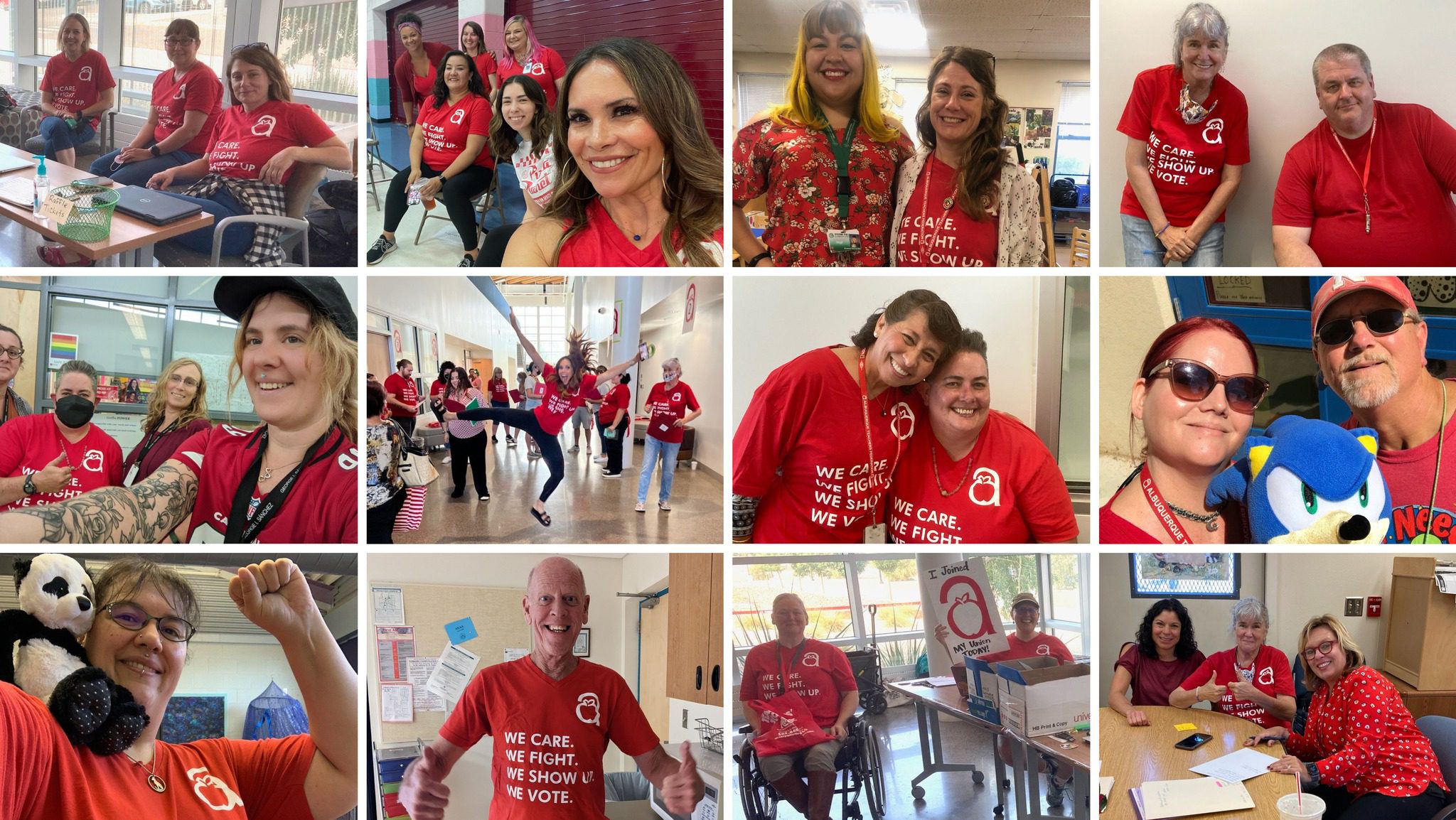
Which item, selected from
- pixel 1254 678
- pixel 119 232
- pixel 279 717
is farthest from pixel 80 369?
pixel 1254 678

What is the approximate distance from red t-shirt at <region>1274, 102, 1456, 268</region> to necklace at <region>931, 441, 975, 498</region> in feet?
3.14

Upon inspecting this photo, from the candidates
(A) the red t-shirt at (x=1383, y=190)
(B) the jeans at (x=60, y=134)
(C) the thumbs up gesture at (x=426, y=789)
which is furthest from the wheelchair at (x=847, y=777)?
(B) the jeans at (x=60, y=134)

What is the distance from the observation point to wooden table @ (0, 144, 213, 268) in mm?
2322

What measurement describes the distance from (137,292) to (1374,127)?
2.96 metres

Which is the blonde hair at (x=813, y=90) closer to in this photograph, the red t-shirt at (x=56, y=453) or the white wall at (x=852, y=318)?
the white wall at (x=852, y=318)

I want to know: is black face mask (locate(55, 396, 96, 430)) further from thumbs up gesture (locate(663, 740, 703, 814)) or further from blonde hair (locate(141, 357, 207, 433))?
thumbs up gesture (locate(663, 740, 703, 814))

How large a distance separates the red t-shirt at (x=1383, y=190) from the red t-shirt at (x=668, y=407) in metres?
1.47

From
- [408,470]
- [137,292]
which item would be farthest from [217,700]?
[137,292]

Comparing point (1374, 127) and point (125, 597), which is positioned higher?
point (1374, 127)

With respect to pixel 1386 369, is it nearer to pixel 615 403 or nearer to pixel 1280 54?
pixel 1280 54

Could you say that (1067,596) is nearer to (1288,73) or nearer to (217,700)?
(1288,73)

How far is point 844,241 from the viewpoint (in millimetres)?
2244

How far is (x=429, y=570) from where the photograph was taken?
7.52ft

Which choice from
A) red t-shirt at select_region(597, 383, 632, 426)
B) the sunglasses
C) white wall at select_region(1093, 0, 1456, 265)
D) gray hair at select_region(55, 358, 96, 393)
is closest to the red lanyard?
the sunglasses
